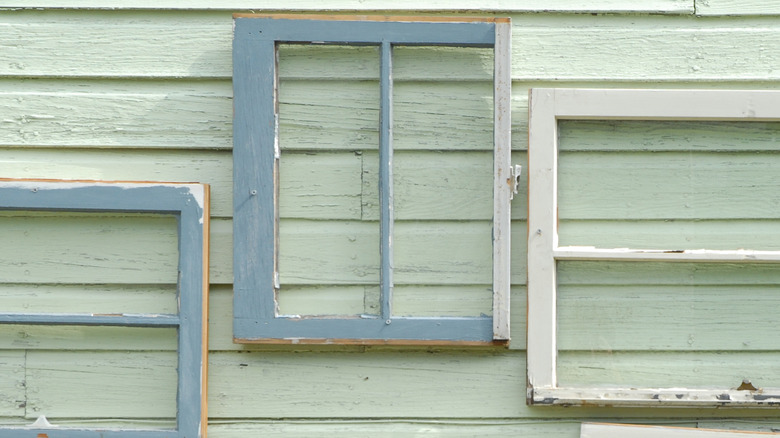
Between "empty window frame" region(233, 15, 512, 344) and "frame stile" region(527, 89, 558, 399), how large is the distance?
70 mm

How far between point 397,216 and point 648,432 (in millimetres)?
855

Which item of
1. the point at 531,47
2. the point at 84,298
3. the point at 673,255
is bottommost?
the point at 84,298

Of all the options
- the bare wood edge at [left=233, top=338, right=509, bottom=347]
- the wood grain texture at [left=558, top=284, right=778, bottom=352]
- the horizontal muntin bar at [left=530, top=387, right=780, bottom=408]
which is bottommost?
the horizontal muntin bar at [left=530, top=387, right=780, bottom=408]

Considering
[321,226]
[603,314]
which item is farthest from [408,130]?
[603,314]

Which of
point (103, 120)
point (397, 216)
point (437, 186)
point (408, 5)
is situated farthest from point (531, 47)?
point (103, 120)

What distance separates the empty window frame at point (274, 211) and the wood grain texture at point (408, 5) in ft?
0.28

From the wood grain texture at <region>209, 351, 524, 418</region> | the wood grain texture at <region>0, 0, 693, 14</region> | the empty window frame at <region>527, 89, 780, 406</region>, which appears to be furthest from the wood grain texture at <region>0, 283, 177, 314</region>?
the empty window frame at <region>527, 89, 780, 406</region>

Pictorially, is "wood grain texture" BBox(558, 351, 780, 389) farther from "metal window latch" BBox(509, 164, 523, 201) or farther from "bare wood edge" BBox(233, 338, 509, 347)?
"metal window latch" BBox(509, 164, 523, 201)

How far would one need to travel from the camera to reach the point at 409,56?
2.06m

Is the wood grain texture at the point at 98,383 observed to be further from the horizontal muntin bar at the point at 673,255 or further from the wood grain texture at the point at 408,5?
the horizontal muntin bar at the point at 673,255

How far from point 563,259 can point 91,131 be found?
1293 millimetres

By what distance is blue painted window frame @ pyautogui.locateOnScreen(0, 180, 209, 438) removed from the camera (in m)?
1.99

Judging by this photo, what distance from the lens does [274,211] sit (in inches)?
79.1

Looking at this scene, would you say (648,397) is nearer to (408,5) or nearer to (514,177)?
(514,177)
